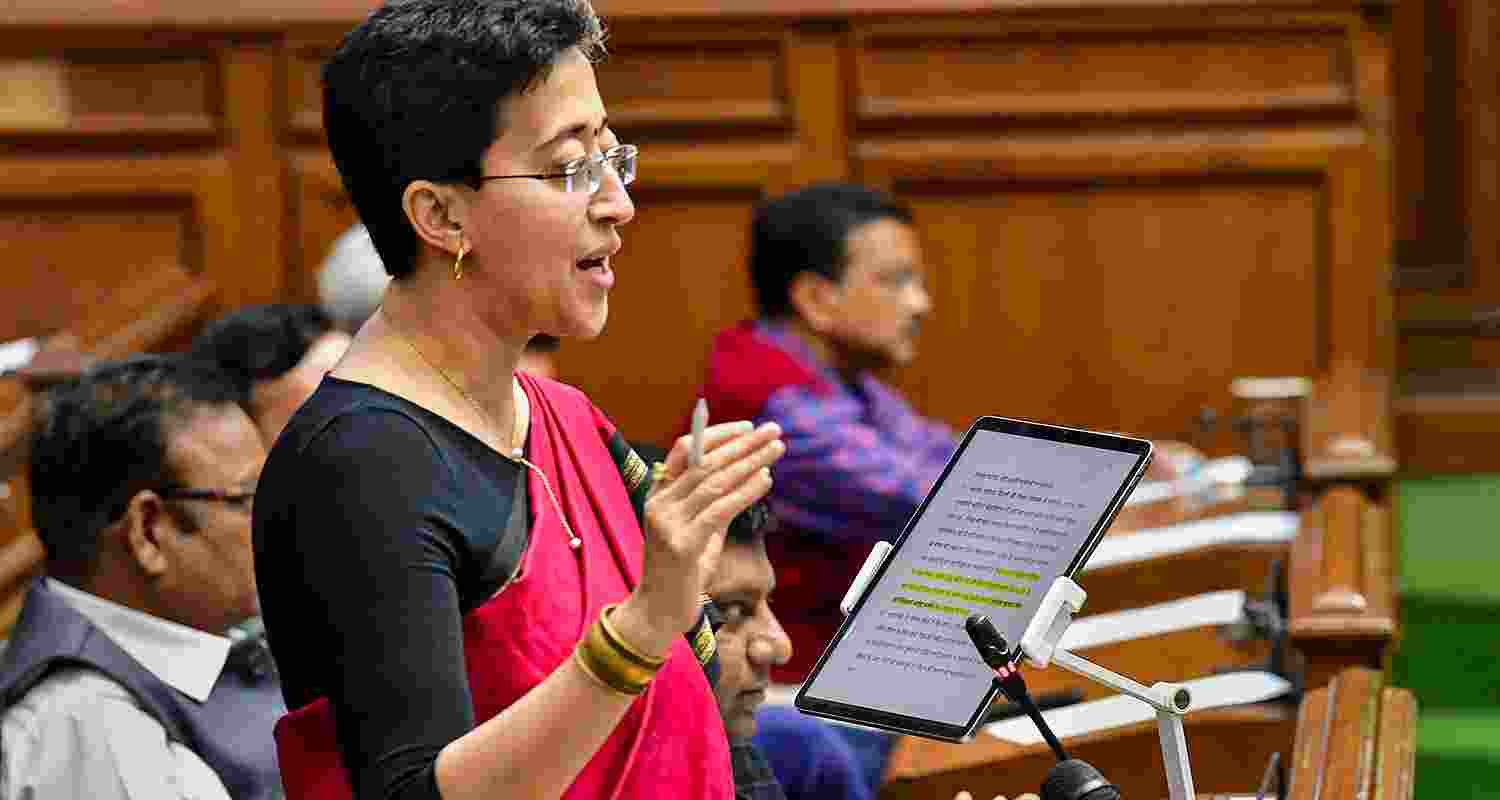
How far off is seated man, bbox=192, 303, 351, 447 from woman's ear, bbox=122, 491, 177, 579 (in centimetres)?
45

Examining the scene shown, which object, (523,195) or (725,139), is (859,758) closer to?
(523,195)

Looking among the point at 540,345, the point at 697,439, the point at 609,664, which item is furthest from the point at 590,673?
the point at 540,345

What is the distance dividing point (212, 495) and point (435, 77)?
0.76 m

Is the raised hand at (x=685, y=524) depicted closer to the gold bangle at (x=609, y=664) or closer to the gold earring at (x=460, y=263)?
the gold bangle at (x=609, y=664)

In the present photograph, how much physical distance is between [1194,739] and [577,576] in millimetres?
640

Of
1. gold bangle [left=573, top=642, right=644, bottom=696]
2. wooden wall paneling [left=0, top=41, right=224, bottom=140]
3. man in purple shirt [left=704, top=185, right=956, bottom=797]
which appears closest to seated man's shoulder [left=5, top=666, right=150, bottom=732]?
gold bangle [left=573, top=642, right=644, bottom=696]

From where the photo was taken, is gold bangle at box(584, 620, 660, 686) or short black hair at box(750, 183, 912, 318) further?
short black hair at box(750, 183, 912, 318)

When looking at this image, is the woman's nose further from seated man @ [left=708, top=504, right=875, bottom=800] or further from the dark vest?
the dark vest

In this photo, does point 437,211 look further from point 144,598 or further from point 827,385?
point 827,385

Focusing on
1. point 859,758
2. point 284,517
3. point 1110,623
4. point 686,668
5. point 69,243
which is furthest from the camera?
point 69,243

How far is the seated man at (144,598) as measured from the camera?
153cm

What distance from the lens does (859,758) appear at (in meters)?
1.91

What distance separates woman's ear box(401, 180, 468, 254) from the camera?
41.6 inches

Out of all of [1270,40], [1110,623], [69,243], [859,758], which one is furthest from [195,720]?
[1270,40]
